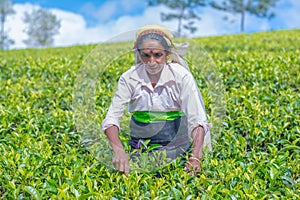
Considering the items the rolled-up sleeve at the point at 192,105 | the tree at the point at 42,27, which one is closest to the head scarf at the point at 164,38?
the rolled-up sleeve at the point at 192,105

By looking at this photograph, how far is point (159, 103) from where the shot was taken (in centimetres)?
335

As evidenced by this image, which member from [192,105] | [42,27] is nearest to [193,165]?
[192,105]

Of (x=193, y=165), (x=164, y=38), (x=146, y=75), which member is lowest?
(x=193, y=165)

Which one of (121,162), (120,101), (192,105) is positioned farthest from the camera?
(120,101)

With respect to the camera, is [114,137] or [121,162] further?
[114,137]

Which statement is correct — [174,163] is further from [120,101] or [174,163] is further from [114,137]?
[120,101]

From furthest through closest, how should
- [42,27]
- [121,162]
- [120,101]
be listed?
[42,27]
[120,101]
[121,162]

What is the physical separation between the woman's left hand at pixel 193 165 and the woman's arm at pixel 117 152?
43cm

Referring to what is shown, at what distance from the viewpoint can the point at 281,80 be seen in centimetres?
545

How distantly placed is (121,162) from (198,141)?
571 millimetres

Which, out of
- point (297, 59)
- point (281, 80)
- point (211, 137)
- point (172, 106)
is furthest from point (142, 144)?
point (297, 59)

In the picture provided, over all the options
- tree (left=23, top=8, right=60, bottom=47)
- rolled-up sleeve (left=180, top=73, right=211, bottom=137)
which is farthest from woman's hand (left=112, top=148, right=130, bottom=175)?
A: tree (left=23, top=8, right=60, bottom=47)

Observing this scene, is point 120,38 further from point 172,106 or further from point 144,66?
point 172,106

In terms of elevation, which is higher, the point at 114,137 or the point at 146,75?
the point at 146,75
